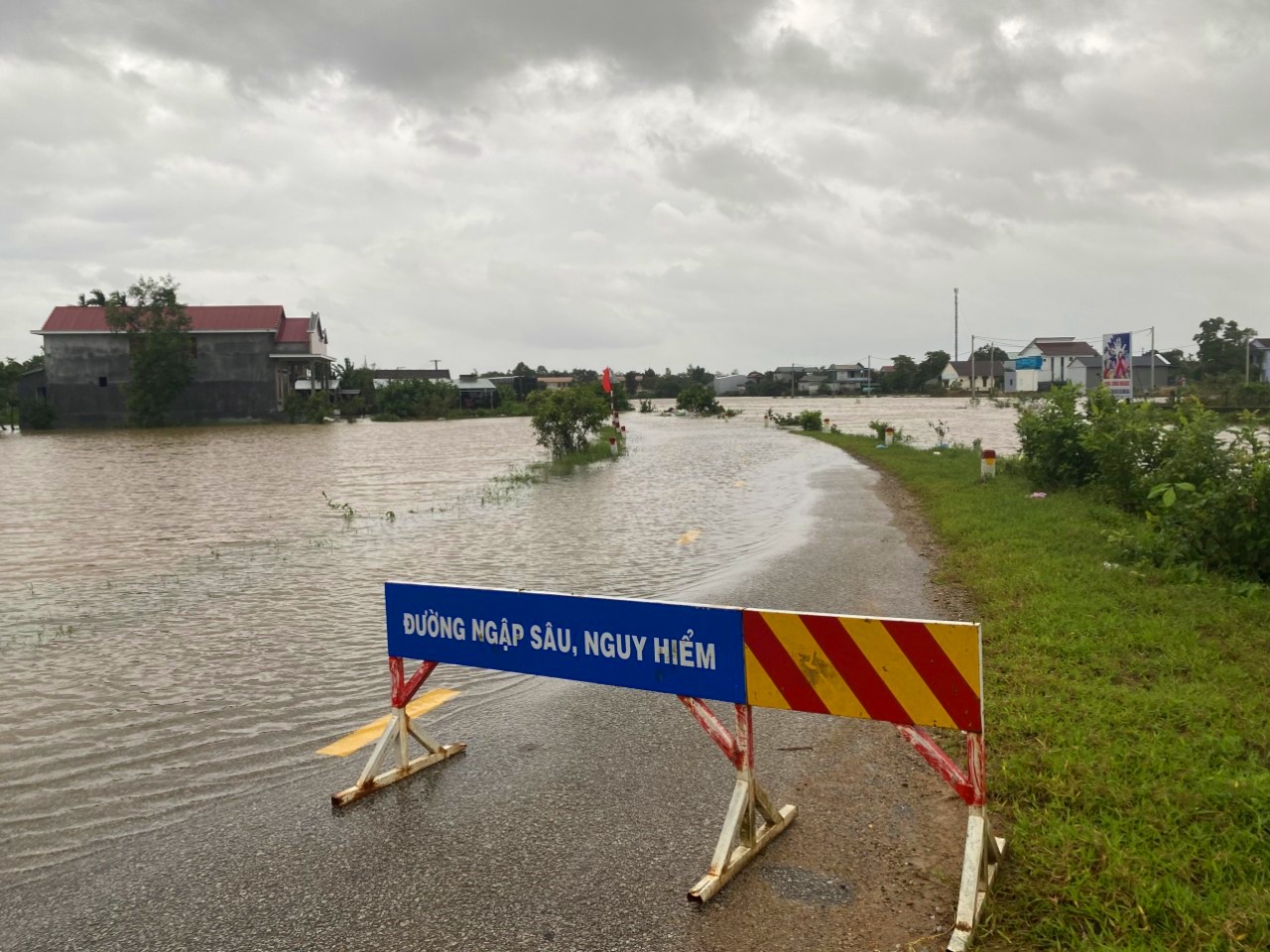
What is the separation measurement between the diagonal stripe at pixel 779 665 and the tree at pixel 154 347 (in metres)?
72.8

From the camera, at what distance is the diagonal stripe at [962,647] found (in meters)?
3.57

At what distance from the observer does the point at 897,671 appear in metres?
3.76

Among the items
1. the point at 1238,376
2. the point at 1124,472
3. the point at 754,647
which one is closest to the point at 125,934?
the point at 754,647

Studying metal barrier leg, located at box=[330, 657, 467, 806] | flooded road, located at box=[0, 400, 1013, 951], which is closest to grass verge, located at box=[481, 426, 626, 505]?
flooded road, located at box=[0, 400, 1013, 951]

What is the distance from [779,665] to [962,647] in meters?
0.73

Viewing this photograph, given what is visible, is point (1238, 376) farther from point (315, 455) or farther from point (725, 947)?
point (725, 947)

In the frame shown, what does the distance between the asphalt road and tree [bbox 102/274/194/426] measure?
233 ft

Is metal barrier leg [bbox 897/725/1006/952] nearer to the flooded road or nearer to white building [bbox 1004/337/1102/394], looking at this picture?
the flooded road

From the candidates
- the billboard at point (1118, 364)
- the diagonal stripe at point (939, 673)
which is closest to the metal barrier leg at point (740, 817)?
the diagonal stripe at point (939, 673)

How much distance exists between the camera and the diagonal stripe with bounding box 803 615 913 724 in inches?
149

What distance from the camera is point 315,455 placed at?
122 feet

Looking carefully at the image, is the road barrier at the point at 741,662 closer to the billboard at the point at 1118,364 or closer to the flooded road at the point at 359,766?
the flooded road at the point at 359,766

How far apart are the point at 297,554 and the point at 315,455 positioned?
25.4 meters

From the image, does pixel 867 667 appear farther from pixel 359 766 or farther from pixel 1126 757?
pixel 359 766
